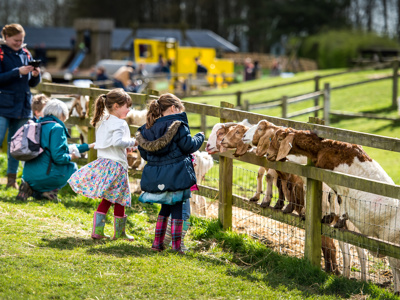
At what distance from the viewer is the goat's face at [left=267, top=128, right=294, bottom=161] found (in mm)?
5543

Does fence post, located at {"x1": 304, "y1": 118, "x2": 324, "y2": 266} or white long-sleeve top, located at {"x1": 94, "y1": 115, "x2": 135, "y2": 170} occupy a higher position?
white long-sleeve top, located at {"x1": 94, "y1": 115, "x2": 135, "y2": 170}

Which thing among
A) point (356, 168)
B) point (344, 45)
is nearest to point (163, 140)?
point (356, 168)

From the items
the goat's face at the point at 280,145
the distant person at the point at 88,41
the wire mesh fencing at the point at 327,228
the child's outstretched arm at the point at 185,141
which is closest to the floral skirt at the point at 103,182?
the child's outstretched arm at the point at 185,141

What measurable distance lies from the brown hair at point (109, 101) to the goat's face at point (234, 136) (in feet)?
3.47

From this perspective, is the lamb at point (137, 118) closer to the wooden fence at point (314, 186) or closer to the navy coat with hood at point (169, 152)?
the wooden fence at point (314, 186)

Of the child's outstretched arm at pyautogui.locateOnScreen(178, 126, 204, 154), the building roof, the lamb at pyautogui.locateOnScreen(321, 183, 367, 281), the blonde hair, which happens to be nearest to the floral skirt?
the child's outstretched arm at pyautogui.locateOnScreen(178, 126, 204, 154)

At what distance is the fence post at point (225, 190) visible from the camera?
6520mm

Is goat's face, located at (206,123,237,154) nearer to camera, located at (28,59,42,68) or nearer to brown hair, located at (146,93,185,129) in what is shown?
brown hair, located at (146,93,185,129)

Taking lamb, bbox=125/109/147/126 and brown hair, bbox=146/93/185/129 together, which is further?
lamb, bbox=125/109/147/126

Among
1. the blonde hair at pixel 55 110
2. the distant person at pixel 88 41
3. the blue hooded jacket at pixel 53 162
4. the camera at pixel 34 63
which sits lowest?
the blue hooded jacket at pixel 53 162

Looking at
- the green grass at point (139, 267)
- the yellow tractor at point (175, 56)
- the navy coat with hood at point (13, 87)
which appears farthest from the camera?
the yellow tractor at point (175, 56)

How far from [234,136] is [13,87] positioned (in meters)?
3.46

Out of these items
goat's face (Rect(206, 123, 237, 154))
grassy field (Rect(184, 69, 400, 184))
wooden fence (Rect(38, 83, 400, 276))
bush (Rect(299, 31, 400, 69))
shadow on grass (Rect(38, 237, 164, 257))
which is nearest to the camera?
wooden fence (Rect(38, 83, 400, 276))

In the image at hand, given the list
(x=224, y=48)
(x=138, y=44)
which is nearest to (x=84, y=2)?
(x=224, y=48)
